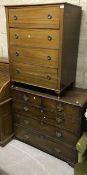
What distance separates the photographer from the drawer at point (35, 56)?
190cm

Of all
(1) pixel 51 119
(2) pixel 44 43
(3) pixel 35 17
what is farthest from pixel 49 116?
(3) pixel 35 17

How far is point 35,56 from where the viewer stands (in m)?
2.02

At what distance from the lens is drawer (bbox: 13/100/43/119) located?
7.36ft

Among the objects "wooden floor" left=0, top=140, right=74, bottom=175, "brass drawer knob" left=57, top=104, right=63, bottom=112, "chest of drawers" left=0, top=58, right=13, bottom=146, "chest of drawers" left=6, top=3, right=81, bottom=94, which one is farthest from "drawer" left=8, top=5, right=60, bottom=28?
"wooden floor" left=0, top=140, right=74, bottom=175

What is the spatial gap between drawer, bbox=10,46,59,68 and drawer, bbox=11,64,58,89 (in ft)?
0.18

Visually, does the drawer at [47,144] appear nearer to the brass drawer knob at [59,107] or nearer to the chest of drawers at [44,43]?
the brass drawer knob at [59,107]

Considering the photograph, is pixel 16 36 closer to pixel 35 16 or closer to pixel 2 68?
pixel 35 16

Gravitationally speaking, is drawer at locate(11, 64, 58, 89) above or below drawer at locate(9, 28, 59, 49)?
below

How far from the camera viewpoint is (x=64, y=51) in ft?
6.15

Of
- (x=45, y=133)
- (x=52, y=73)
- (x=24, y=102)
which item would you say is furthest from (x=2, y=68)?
(x=45, y=133)

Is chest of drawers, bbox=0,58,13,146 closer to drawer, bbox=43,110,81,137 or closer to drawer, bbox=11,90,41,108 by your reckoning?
drawer, bbox=11,90,41,108

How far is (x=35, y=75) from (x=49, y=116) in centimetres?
51

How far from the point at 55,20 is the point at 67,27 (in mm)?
145

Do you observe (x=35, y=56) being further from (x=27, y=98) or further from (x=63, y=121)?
(x=63, y=121)
